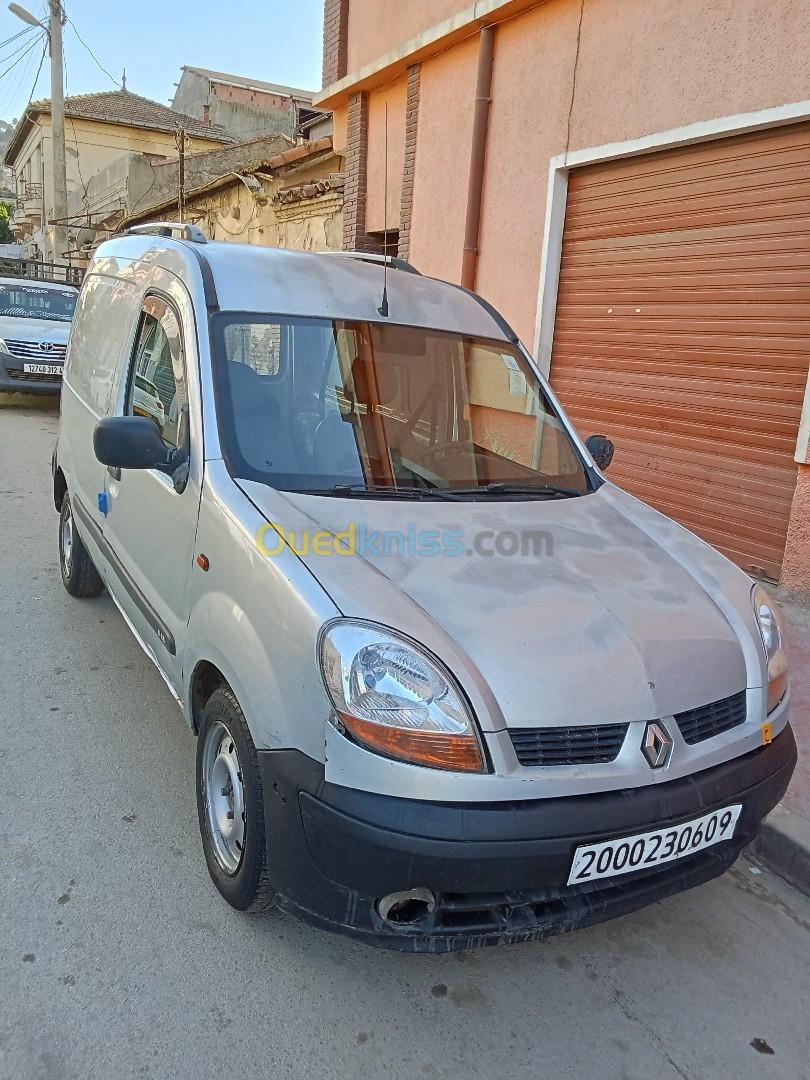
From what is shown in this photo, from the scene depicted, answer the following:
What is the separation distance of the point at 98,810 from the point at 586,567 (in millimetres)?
1940

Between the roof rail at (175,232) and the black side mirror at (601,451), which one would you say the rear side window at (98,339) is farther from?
the black side mirror at (601,451)

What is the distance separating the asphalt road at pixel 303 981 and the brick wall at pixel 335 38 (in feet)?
34.9

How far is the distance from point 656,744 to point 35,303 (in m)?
13.7

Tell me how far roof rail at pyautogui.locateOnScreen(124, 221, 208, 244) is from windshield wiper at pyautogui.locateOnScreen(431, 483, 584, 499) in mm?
1601

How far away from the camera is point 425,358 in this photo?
3375 millimetres

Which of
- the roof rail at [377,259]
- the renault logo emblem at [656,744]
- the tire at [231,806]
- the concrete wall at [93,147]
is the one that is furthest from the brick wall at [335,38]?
the concrete wall at [93,147]

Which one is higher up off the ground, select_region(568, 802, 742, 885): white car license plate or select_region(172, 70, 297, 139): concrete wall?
select_region(172, 70, 297, 139): concrete wall

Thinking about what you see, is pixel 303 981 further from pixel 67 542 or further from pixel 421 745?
pixel 67 542

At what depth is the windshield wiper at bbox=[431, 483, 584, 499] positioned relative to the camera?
2.87m

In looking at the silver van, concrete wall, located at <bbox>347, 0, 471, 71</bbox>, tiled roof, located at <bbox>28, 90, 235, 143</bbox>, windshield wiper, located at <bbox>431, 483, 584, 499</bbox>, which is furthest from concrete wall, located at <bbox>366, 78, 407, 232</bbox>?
tiled roof, located at <bbox>28, 90, 235, 143</bbox>

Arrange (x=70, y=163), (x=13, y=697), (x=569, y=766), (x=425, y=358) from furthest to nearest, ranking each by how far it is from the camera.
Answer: (x=70, y=163) < (x=13, y=697) < (x=425, y=358) < (x=569, y=766)

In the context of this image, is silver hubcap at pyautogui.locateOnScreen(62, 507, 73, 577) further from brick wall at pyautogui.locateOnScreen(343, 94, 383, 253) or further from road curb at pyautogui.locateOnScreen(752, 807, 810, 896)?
brick wall at pyautogui.locateOnScreen(343, 94, 383, 253)

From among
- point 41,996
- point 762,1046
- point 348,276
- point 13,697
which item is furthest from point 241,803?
point 348,276

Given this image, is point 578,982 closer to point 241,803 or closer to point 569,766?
point 569,766
